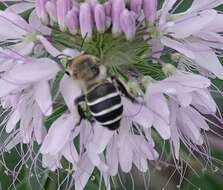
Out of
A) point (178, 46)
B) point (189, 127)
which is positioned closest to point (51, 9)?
point (178, 46)

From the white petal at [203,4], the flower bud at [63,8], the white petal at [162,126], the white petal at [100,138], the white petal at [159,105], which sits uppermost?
the flower bud at [63,8]

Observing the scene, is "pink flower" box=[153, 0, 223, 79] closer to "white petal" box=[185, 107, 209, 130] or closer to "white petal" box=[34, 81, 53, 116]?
"white petal" box=[185, 107, 209, 130]

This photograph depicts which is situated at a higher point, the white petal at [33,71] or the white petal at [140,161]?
the white petal at [33,71]

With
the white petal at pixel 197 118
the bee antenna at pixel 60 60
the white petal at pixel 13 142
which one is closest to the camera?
the bee antenna at pixel 60 60

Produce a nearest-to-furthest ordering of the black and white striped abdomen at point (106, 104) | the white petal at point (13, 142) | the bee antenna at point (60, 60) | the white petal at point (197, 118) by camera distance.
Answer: the black and white striped abdomen at point (106, 104) < the bee antenna at point (60, 60) < the white petal at point (197, 118) < the white petal at point (13, 142)

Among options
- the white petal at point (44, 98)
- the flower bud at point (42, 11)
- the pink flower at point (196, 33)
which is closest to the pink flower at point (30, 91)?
the white petal at point (44, 98)

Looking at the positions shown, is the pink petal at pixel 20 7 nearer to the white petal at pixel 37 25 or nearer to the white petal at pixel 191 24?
the white petal at pixel 37 25

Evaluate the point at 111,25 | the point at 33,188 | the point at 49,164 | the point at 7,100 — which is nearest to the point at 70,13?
the point at 111,25
